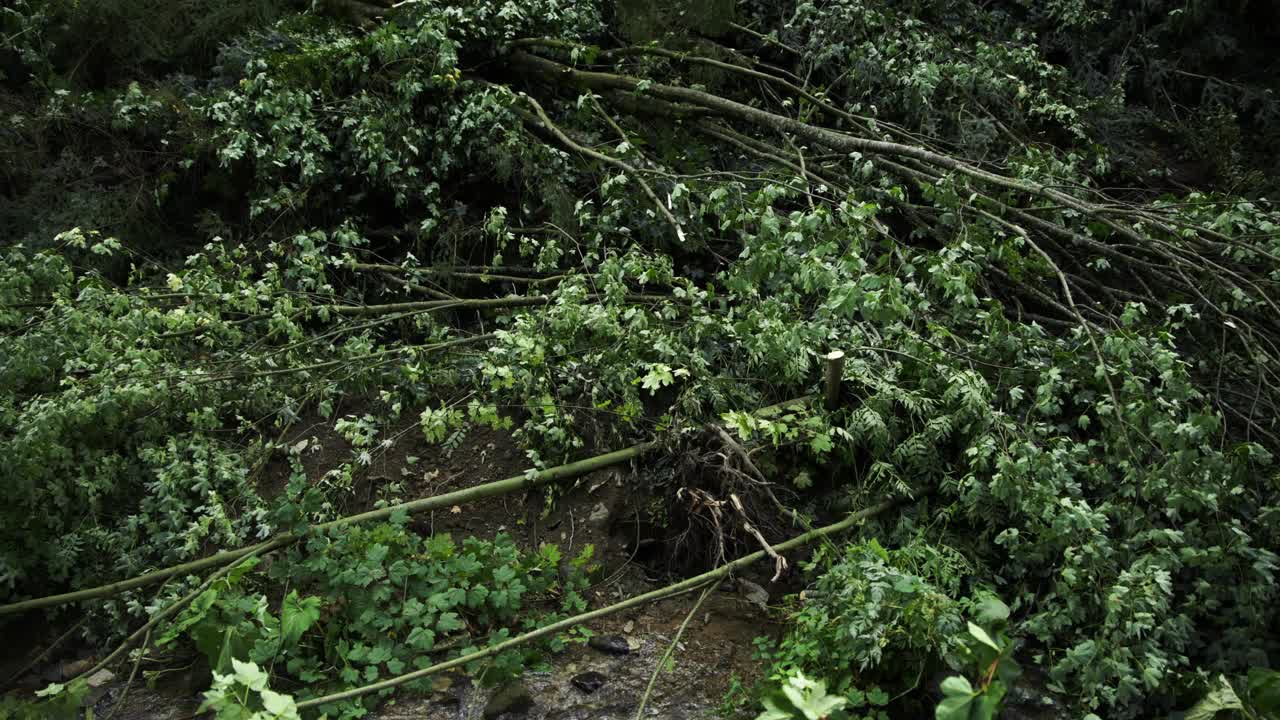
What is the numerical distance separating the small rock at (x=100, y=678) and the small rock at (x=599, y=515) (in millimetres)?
1890

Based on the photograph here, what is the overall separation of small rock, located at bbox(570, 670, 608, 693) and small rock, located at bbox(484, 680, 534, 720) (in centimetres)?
17

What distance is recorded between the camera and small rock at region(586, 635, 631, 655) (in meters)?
3.43

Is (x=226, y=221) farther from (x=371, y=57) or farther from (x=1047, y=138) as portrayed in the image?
(x=1047, y=138)

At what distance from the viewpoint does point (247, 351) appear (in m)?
4.37

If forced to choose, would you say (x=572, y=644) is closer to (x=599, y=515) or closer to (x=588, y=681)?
(x=588, y=681)

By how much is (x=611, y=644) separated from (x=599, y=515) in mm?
663

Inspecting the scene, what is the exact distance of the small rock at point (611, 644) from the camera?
3430 millimetres

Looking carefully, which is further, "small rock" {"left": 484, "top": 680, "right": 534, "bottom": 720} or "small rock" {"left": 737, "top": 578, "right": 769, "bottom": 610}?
"small rock" {"left": 737, "top": 578, "right": 769, "bottom": 610}

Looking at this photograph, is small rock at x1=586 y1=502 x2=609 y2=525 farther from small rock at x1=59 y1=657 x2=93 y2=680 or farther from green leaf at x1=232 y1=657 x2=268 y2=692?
small rock at x1=59 y1=657 x2=93 y2=680

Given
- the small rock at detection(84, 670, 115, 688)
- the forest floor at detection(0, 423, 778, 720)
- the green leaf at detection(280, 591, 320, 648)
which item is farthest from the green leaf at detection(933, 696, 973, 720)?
the small rock at detection(84, 670, 115, 688)

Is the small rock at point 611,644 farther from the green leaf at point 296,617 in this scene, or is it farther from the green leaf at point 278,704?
the green leaf at point 278,704

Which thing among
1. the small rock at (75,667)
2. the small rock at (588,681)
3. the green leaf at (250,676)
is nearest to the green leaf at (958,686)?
the small rock at (588,681)

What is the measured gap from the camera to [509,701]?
10.4 ft

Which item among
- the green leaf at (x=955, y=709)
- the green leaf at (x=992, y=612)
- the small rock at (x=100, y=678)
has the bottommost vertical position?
the small rock at (x=100, y=678)
